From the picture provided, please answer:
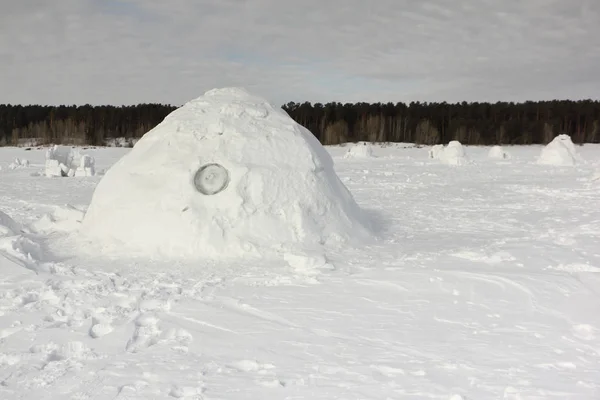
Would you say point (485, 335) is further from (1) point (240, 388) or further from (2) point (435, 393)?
(1) point (240, 388)

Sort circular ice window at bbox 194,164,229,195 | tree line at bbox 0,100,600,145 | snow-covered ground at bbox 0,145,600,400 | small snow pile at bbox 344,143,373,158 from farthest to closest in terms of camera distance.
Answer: tree line at bbox 0,100,600,145 → small snow pile at bbox 344,143,373,158 → circular ice window at bbox 194,164,229,195 → snow-covered ground at bbox 0,145,600,400

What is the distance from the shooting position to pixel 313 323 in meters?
4.02

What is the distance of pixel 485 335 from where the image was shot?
3.82 metres

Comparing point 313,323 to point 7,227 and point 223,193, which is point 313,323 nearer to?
point 223,193

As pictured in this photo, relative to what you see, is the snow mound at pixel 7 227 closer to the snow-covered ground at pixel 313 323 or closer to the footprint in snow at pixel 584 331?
the snow-covered ground at pixel 313 323

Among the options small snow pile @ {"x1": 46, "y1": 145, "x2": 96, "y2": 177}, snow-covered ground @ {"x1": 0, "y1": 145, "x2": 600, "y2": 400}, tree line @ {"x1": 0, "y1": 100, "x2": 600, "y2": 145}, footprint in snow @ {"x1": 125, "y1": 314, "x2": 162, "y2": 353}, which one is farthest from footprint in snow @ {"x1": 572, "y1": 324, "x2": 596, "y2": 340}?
tree line @ {"x1": 0, "y1": 100, "x2": 600, "y2": 145}

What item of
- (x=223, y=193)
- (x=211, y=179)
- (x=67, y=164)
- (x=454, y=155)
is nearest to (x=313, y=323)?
(x=223, y=193)

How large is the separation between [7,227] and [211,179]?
253 centimetres

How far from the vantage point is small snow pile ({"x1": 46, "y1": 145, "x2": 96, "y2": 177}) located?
18.7 meters

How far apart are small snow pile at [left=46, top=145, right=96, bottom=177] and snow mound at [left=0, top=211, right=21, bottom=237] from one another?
490 inches

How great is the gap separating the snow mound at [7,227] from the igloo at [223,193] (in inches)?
32.2

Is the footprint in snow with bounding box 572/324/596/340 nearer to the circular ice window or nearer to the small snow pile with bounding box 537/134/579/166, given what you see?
the circular ice window

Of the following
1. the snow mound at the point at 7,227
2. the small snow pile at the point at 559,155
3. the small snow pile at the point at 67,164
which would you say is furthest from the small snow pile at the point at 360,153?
the snow mound at the point at 7,227

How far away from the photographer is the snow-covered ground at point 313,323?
302 cm
